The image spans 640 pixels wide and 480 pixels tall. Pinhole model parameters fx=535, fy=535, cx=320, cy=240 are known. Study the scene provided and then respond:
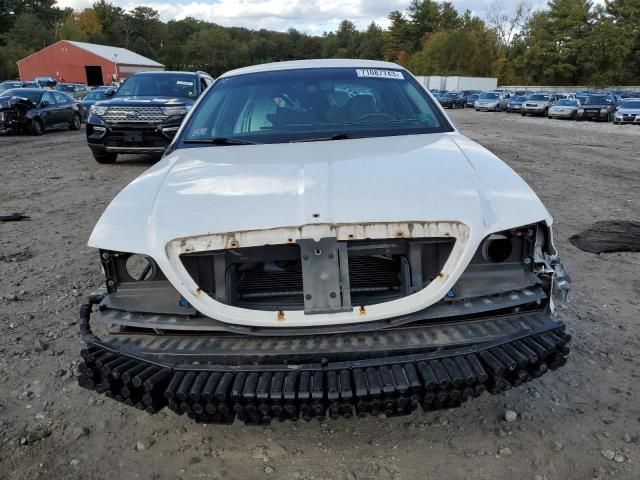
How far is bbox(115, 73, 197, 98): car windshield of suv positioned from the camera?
10.4m

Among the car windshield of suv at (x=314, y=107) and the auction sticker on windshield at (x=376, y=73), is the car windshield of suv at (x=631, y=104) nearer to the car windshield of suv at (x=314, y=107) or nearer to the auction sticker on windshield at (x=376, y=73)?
the auction sticker on windshield at (x=376, y=73)

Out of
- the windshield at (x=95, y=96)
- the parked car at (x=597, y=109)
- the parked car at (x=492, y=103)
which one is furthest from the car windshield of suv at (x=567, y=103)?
the windshield at (x=95, y=96)

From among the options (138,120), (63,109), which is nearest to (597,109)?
(63,109)

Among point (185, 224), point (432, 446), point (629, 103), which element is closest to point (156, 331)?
point (185, 224)

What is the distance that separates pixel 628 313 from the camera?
12.2ft

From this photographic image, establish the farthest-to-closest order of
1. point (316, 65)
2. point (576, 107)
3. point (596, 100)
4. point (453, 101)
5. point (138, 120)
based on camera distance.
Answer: point (453, 101), point (576, 107), point (596, 100), point (138, 120), point (316, 65)

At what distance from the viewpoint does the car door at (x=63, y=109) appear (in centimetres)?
1767

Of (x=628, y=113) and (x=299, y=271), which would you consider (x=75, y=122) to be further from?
(x=628, y=113)

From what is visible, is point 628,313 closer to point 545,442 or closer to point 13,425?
point 545,442

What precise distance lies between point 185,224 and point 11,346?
80.6 inches

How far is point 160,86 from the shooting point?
34.4 ft

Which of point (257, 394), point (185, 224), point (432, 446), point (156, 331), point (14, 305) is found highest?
point (185, 224)

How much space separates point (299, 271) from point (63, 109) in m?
18.3

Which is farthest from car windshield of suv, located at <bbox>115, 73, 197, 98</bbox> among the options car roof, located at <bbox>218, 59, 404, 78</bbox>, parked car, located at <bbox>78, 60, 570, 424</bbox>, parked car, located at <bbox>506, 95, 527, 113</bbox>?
parked car, located at <bbox>506, 95, 527, 113</bbox>
